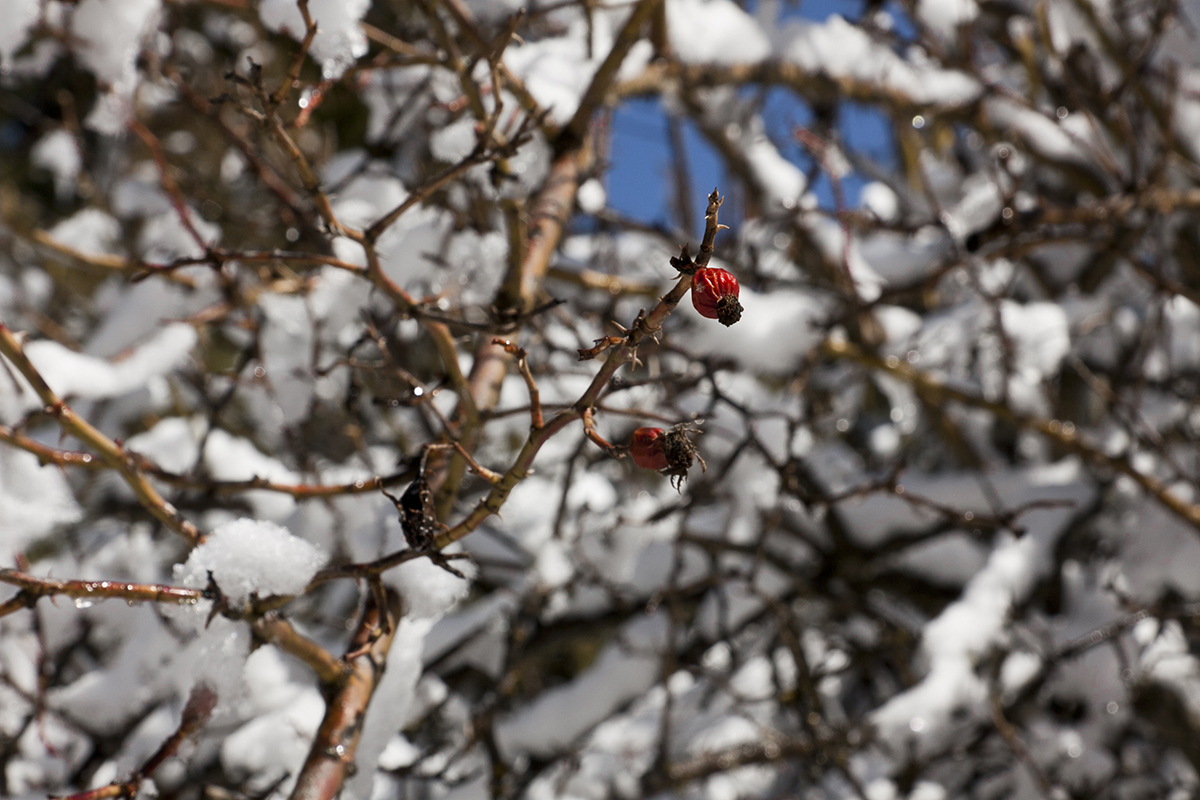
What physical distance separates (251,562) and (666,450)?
490 mm

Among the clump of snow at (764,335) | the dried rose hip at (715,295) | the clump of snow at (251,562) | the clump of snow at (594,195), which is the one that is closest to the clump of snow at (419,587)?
the clump of snow at (251,562)

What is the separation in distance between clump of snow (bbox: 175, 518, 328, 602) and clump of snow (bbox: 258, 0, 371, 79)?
61cm

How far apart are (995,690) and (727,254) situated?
1.29 metres

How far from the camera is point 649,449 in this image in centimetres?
79

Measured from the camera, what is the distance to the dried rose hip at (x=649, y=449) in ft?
2.58

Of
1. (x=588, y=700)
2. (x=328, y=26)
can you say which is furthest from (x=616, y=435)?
(x=328, y=26)

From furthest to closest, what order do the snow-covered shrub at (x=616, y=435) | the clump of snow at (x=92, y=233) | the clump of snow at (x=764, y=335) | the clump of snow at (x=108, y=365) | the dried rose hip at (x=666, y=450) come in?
the clump of snow at (x=92, y=233), the clump of snow at (x=764, y=335), the clump of snow at (x=108, y=365), the snow-covered shrub at (x=616, y=435), the dried rose hip at (x=666, y=450)

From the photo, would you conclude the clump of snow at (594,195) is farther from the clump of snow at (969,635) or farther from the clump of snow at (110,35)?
the clump of snow at (969,635)

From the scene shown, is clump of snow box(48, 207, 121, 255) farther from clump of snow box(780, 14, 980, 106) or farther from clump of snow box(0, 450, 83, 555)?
clump of snow box(780, 14, 980, 106)

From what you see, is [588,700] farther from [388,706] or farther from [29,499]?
[29,499]

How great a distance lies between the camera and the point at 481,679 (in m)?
2.62

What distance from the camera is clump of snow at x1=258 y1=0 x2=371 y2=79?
121 centimetres

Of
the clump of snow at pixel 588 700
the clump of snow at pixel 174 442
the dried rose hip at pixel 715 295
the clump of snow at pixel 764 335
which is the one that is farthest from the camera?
the clump of snow at pixel 174 442

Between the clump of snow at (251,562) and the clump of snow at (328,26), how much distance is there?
0.61m
